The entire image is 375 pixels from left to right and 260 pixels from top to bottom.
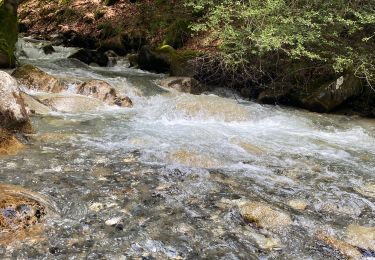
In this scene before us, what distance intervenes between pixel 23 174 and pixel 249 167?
117 inches

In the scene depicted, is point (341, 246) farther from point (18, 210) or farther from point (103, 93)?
point (103, 93)

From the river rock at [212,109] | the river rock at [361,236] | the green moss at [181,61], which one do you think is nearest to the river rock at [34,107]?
the river rock at [212,109]

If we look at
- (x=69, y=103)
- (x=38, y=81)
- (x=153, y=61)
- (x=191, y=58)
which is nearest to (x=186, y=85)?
(x=191, y=58)

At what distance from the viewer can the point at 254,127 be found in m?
8.86

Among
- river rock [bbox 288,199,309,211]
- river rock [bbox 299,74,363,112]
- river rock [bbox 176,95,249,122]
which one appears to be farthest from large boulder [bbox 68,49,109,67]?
river rock [bbox 288,199,309,211]

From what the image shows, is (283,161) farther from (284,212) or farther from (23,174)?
(23,174)

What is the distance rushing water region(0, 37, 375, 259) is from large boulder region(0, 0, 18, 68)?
4048 mm

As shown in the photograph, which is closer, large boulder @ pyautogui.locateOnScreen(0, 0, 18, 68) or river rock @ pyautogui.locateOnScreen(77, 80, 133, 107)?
river rock @ pyautogui.locateOnScreen(77, 80, 133, 107)

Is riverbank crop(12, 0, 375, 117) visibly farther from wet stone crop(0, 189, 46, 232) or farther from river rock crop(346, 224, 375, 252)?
wet stone crop(0, 189, 46, 232)

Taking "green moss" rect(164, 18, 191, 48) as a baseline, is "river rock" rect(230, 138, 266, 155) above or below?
below

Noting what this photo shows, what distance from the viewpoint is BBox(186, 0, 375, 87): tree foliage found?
31.3 ft

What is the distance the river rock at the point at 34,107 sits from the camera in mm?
8023

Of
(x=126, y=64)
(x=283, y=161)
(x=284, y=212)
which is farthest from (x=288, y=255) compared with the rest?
(x=126, y=64)

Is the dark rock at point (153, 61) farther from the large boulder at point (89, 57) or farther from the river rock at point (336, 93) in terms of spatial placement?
the river rock at point (336, 93)
